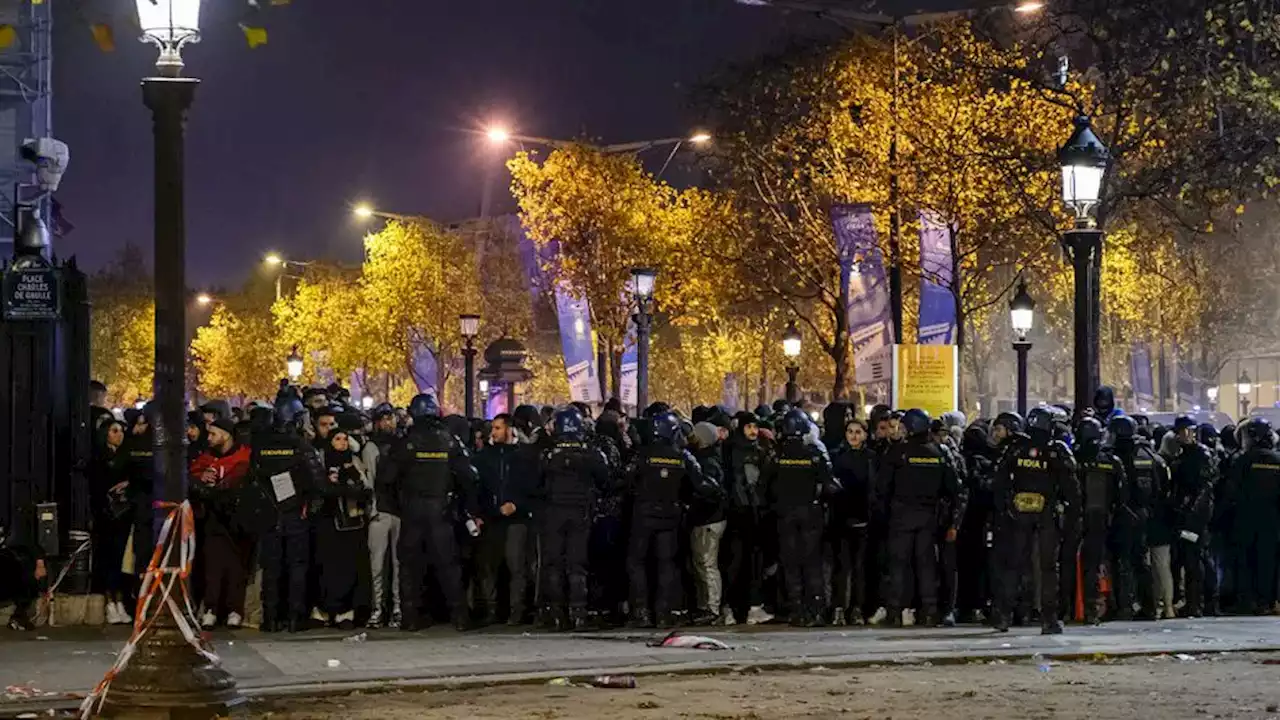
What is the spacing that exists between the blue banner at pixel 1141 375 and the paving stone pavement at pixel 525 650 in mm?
51152

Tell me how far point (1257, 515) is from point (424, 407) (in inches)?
334

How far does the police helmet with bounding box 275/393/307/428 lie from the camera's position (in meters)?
16.8

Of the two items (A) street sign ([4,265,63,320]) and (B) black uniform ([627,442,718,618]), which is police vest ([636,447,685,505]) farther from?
(A) street sign ([4,265,63,320])

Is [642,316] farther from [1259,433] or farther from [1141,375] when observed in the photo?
[1141,375]

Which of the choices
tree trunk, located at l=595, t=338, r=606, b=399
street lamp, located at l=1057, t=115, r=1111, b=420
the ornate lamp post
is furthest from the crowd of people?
tree trunk, located at l=595, t=338, r=606, b=399

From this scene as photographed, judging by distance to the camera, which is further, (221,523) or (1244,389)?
(1244,389)

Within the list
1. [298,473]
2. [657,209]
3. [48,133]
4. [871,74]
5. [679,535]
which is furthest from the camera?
[657,209]

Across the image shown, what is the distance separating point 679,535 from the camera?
17609mm

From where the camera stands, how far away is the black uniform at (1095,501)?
17625 mm

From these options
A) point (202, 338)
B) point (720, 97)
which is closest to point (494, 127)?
point (720, 97)

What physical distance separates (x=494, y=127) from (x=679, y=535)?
26657 millimetres

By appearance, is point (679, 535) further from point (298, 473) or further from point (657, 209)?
point (657, 209)

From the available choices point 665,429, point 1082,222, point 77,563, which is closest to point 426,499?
point 665,429

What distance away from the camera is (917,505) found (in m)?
17.0
